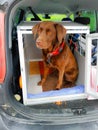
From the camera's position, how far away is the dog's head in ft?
5.90

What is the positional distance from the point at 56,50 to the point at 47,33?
0.68 feet

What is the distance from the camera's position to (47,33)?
6.10 feet

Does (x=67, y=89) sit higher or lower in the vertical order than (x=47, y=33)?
lower

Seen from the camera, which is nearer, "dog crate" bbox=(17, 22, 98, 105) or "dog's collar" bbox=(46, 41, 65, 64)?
"dog crate" bbox=(17, 22, 98, 105)

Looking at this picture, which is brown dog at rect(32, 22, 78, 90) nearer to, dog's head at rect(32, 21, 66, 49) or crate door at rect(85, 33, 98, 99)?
dog's head at rect(32, 21, 66, 49)

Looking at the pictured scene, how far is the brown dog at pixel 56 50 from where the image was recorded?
1.81m

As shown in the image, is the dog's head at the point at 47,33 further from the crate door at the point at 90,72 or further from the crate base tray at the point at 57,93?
the crate base tray at the point at 57,93

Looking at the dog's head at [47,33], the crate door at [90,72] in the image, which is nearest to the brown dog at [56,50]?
the dog's head at [47,33]

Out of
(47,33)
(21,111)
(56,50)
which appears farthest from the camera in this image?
(56,50)

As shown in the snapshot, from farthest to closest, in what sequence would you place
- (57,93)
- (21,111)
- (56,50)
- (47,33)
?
(56,50) → (47,33) → (57,93) → (21,111)

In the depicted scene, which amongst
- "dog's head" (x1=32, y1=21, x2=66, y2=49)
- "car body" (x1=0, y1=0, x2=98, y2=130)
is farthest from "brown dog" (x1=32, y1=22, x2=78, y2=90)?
"car body" (x1=0, y1=0, x2=98, y2=130)

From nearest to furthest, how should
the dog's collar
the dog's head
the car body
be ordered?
the car body, the dog's head, the dog's collar

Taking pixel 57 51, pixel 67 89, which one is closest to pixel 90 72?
pixel 67 89

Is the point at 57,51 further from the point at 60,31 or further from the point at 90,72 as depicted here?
the point at 90,72
